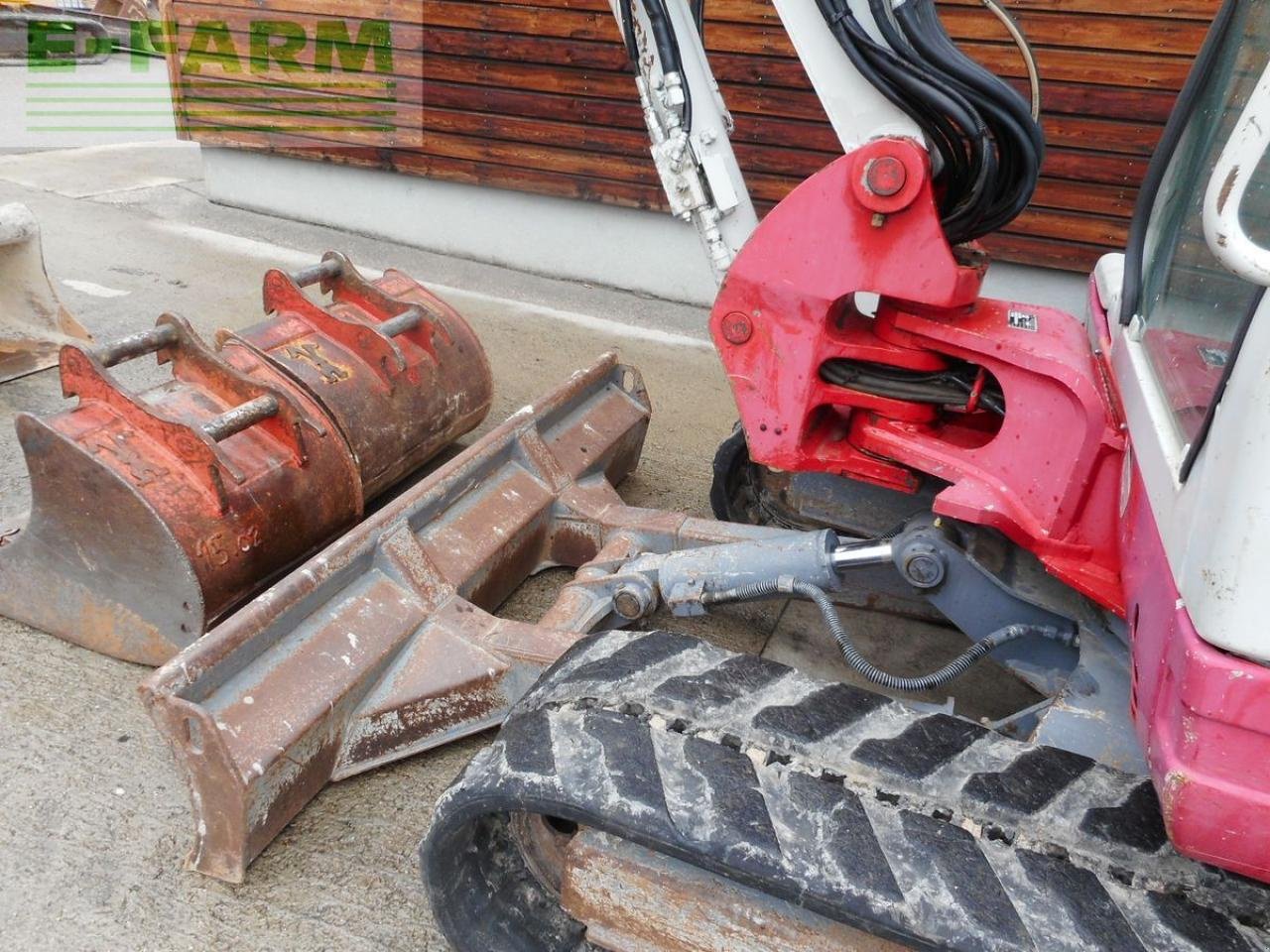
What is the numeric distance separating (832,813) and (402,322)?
7.21 ft

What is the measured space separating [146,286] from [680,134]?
406cm

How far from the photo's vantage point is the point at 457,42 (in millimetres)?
6246

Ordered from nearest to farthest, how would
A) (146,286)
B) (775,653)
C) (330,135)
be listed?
(775,653) → (146,286) → (330,135)

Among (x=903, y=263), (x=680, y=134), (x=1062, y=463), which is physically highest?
(x=680, y=134)

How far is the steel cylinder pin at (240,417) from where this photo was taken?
2463mm

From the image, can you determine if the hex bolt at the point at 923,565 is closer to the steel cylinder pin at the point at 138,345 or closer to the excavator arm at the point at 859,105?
the excavator arm at the point at 859,105

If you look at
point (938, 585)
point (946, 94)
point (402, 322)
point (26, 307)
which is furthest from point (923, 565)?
point (26, 307)

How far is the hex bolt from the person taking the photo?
2.29 m

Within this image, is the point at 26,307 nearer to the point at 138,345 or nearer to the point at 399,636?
the point at 138,345

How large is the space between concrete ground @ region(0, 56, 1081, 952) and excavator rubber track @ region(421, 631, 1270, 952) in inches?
16.9

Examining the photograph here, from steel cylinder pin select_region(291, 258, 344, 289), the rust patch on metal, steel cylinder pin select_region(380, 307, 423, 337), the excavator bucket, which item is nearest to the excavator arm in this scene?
the rust patch on metal

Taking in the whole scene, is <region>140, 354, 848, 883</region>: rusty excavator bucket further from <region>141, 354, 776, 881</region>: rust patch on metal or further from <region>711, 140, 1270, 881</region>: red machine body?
<region>711, 140, 1270, 881</region>: red machine body

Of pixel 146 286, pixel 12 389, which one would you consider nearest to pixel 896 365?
pixel 12 389

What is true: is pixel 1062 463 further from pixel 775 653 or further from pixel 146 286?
pixel 146 286
